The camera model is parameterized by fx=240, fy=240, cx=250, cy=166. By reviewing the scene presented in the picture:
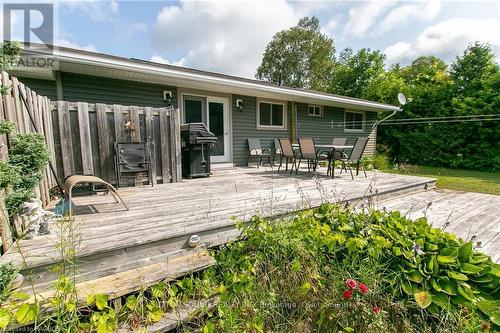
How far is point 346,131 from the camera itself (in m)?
10.9

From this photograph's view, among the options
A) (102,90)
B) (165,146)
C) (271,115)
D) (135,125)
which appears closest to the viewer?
(135,125)

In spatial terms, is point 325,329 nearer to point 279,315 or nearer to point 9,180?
point 279,315

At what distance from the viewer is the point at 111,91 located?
217 inches

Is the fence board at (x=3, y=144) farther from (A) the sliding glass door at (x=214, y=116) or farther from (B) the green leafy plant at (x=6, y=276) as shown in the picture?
(A) the sliding glass door at (x=214, y=116)

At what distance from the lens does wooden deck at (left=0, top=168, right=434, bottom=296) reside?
1717 mm

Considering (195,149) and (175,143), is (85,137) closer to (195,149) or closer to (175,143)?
(175,143)

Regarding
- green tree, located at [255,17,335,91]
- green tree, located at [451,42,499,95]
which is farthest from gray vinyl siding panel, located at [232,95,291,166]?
green tree, located at [255,17,335,91]

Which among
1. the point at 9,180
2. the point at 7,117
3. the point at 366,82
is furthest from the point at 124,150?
the point at 366,82

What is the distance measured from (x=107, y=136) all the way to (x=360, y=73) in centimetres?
1738

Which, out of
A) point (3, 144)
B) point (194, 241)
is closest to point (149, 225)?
point (194, 241)

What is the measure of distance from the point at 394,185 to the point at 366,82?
14384 millimetres

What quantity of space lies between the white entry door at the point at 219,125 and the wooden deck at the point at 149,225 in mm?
3108

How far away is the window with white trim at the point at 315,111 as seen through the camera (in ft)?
30.8

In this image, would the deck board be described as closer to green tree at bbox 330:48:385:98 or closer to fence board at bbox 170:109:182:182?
fence board at bbox 170:109:182:182
